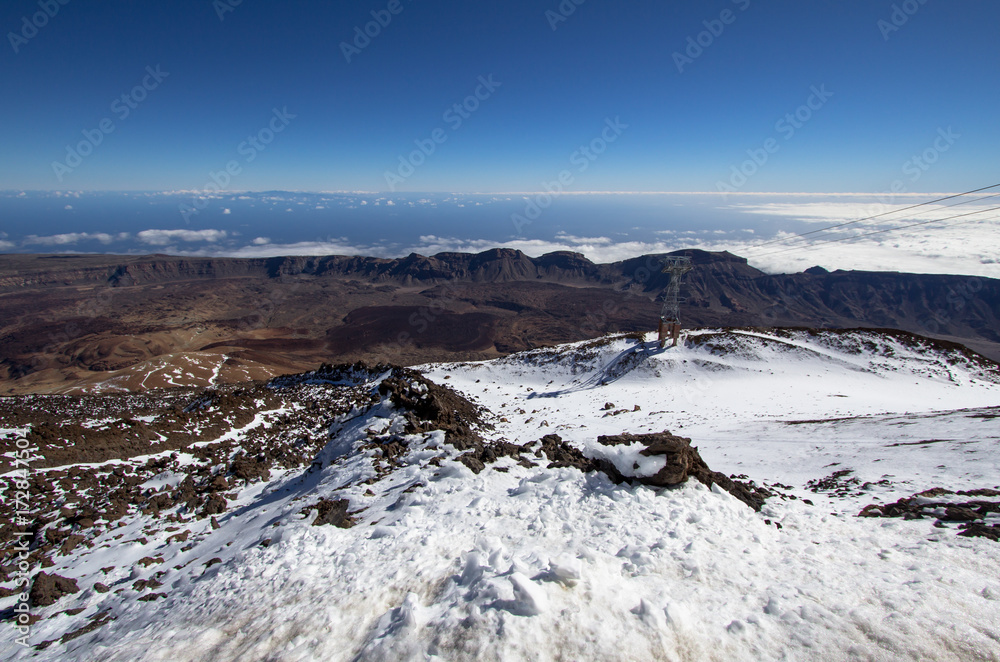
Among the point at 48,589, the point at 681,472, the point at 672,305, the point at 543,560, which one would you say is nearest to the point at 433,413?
the point at 681,472

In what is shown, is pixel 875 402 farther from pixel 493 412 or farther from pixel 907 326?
pixel 907 326

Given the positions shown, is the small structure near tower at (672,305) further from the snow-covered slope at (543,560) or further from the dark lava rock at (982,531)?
the dark lava rock at (982,531)

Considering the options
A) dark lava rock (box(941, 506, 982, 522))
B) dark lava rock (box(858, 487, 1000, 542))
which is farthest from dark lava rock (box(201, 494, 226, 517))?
dark lava rock (box(941, 506, 982, 522))

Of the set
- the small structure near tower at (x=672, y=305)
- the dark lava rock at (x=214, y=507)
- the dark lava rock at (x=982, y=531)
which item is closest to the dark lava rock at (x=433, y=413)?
the dark lava rock at (x=214, y=507)

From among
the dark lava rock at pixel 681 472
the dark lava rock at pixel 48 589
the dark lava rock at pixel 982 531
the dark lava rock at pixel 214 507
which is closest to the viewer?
the dark lava rock at pixel 982 531

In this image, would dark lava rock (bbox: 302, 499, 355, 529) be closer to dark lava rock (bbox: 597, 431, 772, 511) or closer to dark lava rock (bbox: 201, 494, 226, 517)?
dark lava rock (bbox: 201, 494, 226, 517)

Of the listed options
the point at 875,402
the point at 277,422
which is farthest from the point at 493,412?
the point at 875,402
